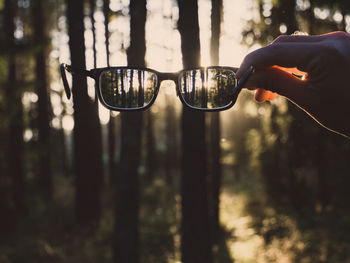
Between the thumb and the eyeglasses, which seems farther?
the eyeglasses

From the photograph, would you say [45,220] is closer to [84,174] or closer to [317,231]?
[84,174]

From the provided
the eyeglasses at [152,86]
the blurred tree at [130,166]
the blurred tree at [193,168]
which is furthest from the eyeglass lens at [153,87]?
the blurred tree at [130,166]

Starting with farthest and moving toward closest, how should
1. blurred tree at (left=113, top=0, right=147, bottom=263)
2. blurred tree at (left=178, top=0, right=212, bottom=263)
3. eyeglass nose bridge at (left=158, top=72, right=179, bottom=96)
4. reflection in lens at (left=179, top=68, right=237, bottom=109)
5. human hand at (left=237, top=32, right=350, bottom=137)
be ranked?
blurred tree at (left=113, top=0, right=147, bottom=263) → blurred tree at (left=178, top=0, right=212, bottom=263) → eyeglass nose bridge at (left=158, top=72, right=179, bottom=96) → reflection in lens at (left=179, top=68, right=237, bottom=109) → human hand at (left=237, top=32, right=350, bottom=137)

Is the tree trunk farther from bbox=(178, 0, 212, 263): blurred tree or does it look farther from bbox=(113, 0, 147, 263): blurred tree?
bbox=(178, 0, 212, 263): blurred tree

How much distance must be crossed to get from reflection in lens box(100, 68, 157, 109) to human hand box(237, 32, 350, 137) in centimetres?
63

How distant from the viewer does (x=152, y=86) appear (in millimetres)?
1582

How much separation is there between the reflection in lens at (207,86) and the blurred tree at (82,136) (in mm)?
5203

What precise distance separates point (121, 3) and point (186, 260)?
Answer: 971 cm

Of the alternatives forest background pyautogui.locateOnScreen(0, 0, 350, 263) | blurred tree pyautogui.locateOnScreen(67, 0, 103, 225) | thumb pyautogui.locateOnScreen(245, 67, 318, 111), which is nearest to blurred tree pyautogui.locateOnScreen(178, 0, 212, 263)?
forest background pyautogui.locateOnScreen(0, 0, 350, 263)

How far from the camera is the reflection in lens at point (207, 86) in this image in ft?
4.61

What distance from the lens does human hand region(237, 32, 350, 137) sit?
3.10ft

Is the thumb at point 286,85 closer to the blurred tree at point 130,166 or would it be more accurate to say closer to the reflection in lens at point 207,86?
the reflection in lens at point 207,86

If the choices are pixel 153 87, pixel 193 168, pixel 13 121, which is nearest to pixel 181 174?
pixel 193 168

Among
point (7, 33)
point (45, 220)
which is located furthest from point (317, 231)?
point (7, 33)
